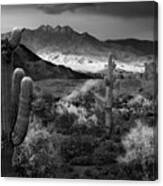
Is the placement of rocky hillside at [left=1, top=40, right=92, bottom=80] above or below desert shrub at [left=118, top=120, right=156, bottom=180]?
above

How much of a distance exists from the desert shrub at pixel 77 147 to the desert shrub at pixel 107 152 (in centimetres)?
5

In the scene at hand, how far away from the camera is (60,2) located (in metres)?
4.79

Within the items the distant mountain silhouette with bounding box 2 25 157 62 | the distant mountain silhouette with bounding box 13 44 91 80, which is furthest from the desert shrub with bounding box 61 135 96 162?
the distant mountain silhouette with bounding box 2 25 157 62

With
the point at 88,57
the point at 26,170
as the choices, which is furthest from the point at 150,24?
the point at 26,170

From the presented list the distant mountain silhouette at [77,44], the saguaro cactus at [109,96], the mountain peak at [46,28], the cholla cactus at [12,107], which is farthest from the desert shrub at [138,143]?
the mountain peak at [46,28]

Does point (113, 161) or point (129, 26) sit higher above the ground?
point (129, 26)

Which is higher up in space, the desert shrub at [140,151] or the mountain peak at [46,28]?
the mountain peak at [46,28]

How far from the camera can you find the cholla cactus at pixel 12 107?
190 inches

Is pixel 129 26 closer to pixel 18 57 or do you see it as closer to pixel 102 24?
pixel 102 24

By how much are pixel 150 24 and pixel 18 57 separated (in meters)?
0.92

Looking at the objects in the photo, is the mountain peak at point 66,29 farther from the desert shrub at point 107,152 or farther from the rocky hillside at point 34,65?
the desert shrub at point 107,152

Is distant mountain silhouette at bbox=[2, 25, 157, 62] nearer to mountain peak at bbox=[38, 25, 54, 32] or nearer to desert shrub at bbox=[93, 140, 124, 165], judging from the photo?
mountain peak at bbox=[38, 25, 54, 32]

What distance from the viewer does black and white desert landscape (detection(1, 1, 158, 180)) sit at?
465 cm

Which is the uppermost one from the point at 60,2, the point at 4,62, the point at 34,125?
the point at 60,2
